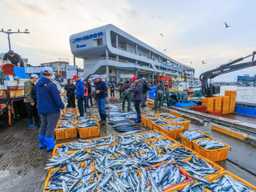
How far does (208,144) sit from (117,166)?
1900mm

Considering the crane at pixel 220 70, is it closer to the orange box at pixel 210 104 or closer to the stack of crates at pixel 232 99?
the stack of crates at pixel 232 99

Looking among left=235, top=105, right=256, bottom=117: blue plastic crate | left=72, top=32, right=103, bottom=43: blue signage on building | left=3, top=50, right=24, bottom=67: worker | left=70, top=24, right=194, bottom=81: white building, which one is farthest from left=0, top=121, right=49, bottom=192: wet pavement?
left=72, top=32, right=103, bottom=43: blue signage on building

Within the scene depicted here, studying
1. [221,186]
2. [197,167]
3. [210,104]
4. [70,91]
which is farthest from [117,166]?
[210,104]

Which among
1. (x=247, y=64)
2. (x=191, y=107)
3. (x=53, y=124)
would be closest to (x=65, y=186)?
(x=53, y=124)

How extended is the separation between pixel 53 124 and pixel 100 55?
32518 mm

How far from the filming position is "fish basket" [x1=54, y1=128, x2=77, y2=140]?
412cm

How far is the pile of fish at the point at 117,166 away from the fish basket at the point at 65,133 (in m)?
0.95

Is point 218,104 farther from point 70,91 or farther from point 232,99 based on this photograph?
point 70,91

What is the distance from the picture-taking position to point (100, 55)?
34.0 metres

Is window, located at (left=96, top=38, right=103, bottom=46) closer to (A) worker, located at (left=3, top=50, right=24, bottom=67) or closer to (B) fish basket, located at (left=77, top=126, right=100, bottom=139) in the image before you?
(A) worker, located at (left=3, top=50, right=24, bottom=67)

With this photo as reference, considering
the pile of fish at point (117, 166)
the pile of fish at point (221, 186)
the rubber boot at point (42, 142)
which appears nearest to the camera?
the pile of fish at point (221, 186)

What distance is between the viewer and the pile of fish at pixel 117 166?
206 centimetres

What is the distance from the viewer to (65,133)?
4168 millimetres

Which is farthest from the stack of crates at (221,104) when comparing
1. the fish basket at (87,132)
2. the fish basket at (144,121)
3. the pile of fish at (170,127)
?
the fish basket at (87,132)
